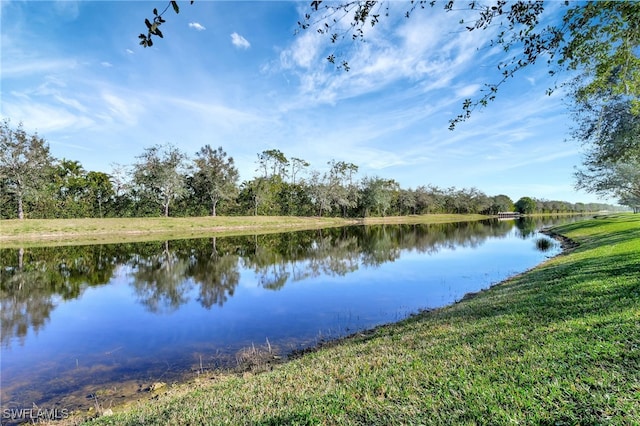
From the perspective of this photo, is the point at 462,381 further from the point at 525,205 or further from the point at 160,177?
the point at 525,205

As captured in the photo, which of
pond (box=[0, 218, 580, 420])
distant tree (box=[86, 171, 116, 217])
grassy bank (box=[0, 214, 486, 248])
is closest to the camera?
pond (box=[0, 218, 580, 420])

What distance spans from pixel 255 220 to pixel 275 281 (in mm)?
42004

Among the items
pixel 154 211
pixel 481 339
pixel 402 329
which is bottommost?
pixel 402 329

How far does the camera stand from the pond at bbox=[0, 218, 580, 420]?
7383 mm

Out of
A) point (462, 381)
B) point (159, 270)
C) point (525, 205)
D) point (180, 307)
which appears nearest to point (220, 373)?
point (462, 381)

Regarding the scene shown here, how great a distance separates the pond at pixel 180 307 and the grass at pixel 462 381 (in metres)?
1.99

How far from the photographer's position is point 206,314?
452 inches

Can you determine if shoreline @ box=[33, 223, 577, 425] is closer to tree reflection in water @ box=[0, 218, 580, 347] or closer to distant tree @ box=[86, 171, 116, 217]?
tree reflection in water @ box=[0, 218, 580, 347]

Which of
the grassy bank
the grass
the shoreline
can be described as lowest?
the shoreline

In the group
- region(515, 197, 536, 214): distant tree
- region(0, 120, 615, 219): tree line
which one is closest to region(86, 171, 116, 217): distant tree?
region(0, 120, 615, 219): tree line

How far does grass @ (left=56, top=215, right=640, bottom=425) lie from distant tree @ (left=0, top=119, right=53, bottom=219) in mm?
49996

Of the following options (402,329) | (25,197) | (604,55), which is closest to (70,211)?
(25,197)

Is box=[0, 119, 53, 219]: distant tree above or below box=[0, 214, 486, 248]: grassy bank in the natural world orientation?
above

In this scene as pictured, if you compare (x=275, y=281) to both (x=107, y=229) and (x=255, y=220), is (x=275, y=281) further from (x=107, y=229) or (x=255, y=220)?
(x=255, y=220)
